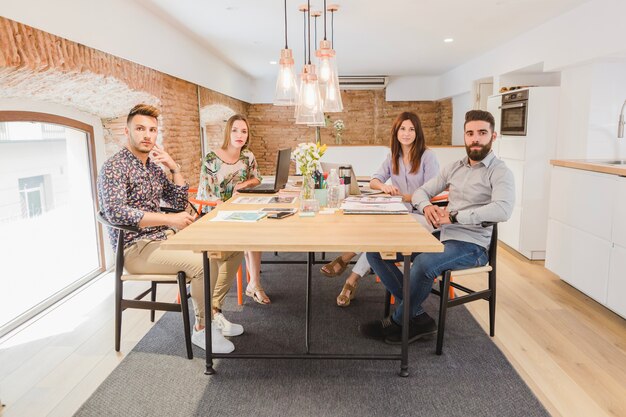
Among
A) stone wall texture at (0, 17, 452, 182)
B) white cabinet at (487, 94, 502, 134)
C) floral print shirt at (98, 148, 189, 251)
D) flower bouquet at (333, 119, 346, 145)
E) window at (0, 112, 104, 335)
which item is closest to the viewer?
floral print shirt at (98, 148, 189, 251)

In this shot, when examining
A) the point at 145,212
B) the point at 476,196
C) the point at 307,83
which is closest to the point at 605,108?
the point at 476,196

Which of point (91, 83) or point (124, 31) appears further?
point (124, 31)

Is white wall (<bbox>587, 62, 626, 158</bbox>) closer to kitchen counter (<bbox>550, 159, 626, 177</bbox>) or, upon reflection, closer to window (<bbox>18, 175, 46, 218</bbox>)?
kitchen counter (<bbox>550, 159, 626, 177</bbox>)

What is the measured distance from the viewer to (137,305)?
260 cm

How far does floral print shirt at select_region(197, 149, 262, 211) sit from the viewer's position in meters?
3.62

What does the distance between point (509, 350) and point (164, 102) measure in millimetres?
4062

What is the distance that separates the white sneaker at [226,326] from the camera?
282 cm

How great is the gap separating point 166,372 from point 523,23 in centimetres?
480

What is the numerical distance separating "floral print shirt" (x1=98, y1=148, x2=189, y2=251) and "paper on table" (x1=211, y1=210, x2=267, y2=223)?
40cm

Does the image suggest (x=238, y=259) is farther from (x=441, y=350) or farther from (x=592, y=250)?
(x=592, y=250)

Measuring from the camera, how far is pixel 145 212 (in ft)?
8.30

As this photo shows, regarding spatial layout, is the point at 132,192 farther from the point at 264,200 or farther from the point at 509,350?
the point at 509,350

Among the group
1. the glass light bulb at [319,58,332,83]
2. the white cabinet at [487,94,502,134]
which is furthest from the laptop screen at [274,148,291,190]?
the white cabinet at [487,94,502,134]

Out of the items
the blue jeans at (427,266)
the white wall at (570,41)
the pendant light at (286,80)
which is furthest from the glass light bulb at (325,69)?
the white wall at (570,41)
